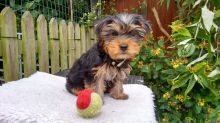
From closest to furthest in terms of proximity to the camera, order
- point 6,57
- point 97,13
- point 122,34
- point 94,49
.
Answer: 1. point 122,34
2. point 94,49
3. point 6,57
4. point 97,13

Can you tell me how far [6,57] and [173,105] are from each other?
7.63 feet

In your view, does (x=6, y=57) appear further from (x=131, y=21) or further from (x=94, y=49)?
(x=131, y=21)

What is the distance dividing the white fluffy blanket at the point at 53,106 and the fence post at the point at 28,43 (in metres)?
0.26

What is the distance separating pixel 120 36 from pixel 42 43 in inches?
54.9

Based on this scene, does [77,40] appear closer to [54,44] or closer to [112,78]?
[54,44]

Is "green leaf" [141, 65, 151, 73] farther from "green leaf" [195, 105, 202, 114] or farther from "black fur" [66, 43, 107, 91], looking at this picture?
"black fur" [66, 43, 107, 91]

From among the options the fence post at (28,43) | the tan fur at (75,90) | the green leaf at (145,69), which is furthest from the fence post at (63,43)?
the tan fur at (75,90)

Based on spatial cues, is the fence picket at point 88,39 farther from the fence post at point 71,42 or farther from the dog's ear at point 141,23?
the dog's ear at point 141,23

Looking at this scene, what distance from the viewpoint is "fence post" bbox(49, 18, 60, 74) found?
11.5ft

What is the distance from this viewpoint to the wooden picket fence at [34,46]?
257 cm

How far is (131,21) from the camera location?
85.1 inches

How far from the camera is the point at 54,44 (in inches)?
141

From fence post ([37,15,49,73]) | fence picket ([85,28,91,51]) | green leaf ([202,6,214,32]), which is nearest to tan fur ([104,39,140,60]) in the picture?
fence post ([37,15,49,73])

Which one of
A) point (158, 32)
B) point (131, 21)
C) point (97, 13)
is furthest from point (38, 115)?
point (158, 32)
